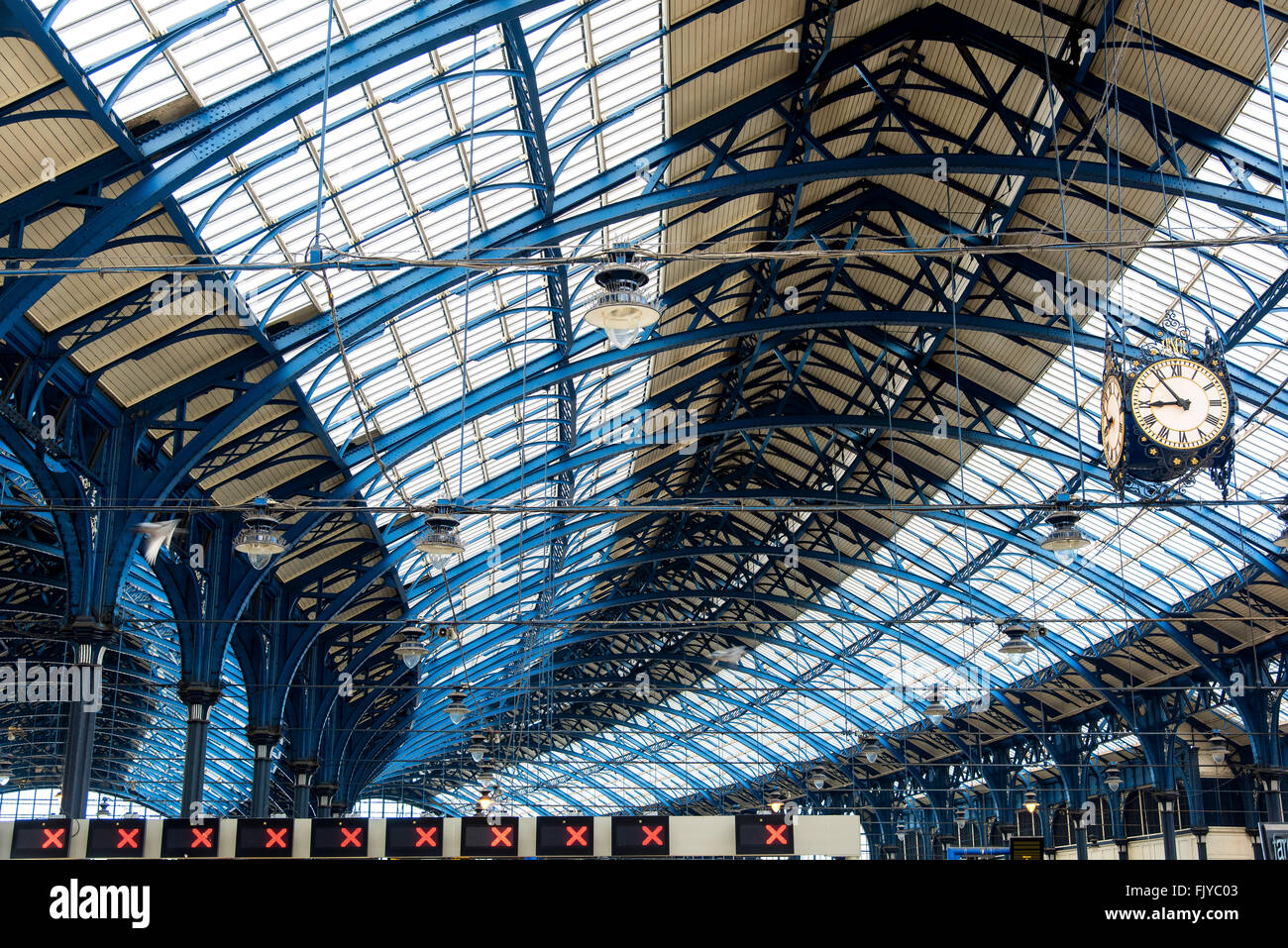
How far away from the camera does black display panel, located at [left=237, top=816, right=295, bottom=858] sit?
17828 mm

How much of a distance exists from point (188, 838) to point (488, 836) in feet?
14.7

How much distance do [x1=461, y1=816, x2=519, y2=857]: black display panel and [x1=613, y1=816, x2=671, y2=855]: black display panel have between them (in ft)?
5.95

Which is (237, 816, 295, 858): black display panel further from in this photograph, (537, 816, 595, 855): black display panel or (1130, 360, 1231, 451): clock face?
(1130, 360, 1231, 451): clock face

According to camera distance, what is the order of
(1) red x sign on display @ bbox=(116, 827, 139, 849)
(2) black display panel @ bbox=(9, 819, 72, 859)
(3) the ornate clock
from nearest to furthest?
(3) the ornate clock < (2) black display panel @ bbox=(9, 819, 72, 859) < (1) red x sign on display @ bbox=(116, 827, 139, 849)

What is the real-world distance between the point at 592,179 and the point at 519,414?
10.9 meters

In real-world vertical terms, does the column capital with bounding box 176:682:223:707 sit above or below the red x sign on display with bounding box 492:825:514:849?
above

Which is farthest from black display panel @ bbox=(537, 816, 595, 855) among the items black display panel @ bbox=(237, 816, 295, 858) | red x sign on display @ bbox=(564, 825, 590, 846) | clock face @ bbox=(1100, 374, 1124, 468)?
clock face @ bbox=(1100, 374, 1124, 468)

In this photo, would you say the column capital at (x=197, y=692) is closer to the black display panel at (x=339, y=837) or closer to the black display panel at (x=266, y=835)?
the black display panel at (x=266, y=835)

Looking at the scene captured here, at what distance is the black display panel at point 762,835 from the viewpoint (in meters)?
16.4

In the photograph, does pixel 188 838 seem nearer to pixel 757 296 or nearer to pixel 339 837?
pixel 339 837

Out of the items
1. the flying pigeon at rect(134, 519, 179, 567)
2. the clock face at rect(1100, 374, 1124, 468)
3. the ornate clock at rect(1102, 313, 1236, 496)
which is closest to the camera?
the ornate clock at rect(1102, 313, 1236, 496)

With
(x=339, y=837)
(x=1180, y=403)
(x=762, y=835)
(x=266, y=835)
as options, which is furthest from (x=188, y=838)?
(x=1180, y=403)

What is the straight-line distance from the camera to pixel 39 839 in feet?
58.4
